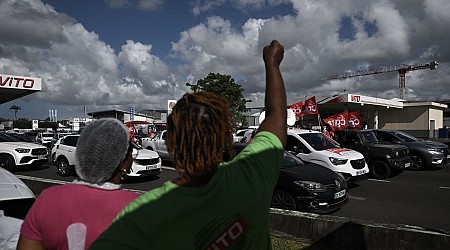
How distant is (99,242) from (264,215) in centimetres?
62

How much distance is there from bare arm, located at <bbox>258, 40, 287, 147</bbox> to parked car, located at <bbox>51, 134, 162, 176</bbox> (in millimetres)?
10221

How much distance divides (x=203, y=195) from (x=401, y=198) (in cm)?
920

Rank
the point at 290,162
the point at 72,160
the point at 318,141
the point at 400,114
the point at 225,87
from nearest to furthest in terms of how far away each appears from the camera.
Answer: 1. the point at 290,162
2. the point at 318,141
3. the point at 72,160
4. the point at 225,87
5. the point at 400,114

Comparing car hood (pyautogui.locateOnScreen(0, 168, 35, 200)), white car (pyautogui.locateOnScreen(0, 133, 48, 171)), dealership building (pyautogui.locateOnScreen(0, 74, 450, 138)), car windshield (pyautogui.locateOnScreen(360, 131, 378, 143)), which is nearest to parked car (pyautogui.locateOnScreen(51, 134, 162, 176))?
white car (pyautogui.locateOnScreen(0, 133, 48, 171))

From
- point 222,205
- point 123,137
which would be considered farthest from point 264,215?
point 123,137

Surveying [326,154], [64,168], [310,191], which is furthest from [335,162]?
[64,168]

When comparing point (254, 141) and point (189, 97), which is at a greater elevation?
point (189, 97)

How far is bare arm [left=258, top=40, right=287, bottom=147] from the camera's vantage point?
5.61 ft

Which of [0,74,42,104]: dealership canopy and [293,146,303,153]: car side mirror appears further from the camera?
[0,74,42,104]: dealership canopy

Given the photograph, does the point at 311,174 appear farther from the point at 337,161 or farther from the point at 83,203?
the point at 83,203

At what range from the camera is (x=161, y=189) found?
136cm

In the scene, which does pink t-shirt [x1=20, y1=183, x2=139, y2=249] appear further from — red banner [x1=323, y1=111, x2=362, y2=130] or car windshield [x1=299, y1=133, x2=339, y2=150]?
red banner [x1=323, y1=111, x2=362, y2=130]

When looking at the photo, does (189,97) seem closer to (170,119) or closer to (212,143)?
(170,119)

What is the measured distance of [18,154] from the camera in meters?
13.9
